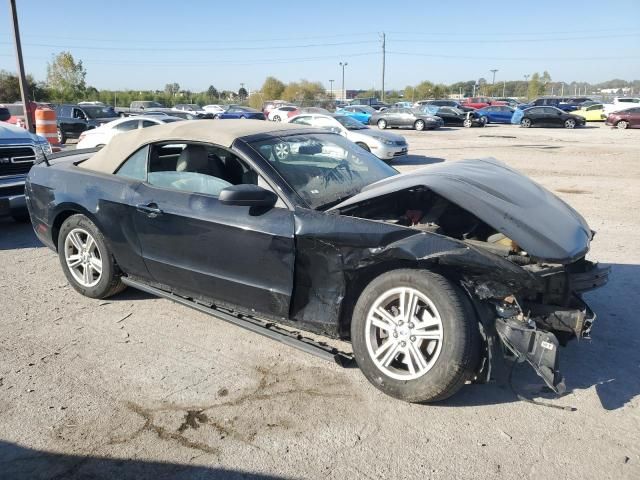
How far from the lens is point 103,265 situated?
448 cm

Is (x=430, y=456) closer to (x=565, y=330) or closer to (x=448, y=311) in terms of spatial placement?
(x=448, y=311)

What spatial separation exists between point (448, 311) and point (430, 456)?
735 millimetres

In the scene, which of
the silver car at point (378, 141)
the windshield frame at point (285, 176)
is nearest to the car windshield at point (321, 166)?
the windshield frame at point (285, 176)

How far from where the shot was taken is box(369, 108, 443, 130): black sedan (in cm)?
3011

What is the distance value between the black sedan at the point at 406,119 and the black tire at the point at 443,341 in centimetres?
2833

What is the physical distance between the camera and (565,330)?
118 inches

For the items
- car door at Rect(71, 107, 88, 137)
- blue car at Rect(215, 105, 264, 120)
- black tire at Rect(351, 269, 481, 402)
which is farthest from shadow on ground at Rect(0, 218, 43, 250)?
blue car at Rect(215, 105, 264, 120)

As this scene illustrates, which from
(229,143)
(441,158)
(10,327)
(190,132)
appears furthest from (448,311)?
(441,158)

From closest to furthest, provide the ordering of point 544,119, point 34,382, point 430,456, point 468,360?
1. point 430,456
2. point 468,360
3. point 34,382
4. point 544,119

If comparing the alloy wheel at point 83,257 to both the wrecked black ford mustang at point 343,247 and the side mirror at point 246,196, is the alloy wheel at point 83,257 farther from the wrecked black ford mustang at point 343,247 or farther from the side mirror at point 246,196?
the side mirror at point 246,196

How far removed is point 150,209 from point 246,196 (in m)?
1.03

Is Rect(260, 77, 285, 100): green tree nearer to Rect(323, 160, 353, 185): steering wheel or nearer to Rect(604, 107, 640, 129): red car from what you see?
Rect(604, 107, 640, 129): red car

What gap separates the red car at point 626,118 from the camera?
97.8 feet

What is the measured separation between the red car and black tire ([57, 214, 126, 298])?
106ft
